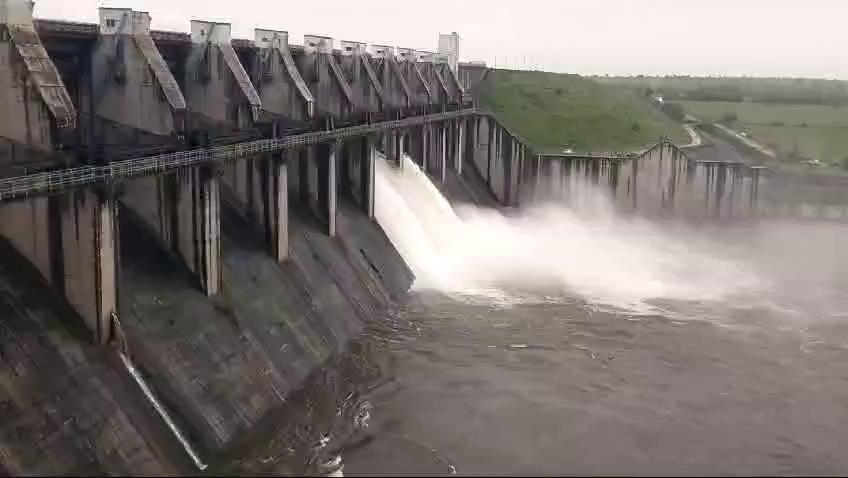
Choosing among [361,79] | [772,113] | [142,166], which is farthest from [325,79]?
[772,113]

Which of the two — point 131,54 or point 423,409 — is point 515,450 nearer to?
point 423,409

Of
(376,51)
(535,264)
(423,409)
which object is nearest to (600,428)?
(423,409)

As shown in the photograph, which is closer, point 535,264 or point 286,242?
point 286,242

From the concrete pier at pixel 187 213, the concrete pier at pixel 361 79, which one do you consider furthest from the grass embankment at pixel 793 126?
the concrete pier at pixel 187 213

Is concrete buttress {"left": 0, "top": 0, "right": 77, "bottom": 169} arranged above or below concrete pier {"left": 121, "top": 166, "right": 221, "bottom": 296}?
above

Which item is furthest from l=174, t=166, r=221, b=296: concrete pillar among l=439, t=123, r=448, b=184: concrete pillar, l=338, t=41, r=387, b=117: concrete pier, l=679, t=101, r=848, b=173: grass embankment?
l=679, t=101, r=848, b=173: grass embankment

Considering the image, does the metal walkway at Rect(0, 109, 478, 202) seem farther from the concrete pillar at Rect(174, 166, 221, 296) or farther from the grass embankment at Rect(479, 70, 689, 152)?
the grass embankment at Rect(479, 70, 689, 152)
